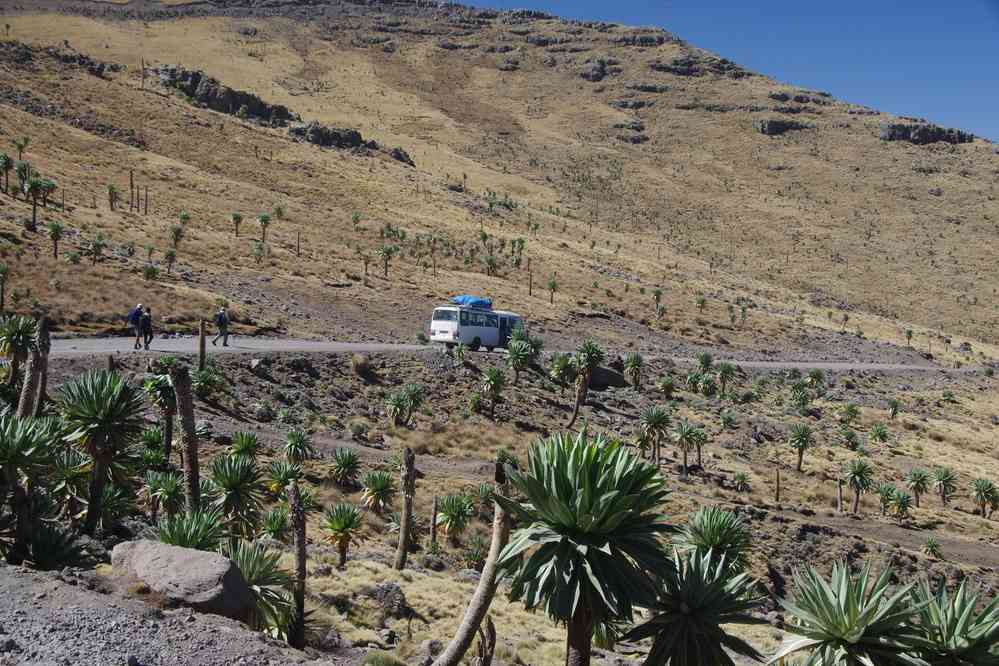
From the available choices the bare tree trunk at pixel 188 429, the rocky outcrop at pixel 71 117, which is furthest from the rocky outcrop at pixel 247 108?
the bare tree trunk at pixel 188 429

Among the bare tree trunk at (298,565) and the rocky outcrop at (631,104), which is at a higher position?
the rocky outcrop at (631,104)

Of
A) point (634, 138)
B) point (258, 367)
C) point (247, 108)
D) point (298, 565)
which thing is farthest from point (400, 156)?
point (298, 565)

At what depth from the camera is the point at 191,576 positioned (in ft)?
37.5

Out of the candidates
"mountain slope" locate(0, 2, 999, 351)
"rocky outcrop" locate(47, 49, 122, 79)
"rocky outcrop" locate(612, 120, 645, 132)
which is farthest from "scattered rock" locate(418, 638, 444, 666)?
"rocky outcrop" locate(612, 120, 645, 132)

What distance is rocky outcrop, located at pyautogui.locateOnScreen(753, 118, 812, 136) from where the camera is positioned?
174m

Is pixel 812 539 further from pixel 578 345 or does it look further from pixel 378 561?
pixel 578 345

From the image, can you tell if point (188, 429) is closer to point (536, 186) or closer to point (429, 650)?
point (429, 650)

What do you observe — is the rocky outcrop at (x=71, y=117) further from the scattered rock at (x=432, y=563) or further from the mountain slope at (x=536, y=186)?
the scattered rock at (x=432, y=563)

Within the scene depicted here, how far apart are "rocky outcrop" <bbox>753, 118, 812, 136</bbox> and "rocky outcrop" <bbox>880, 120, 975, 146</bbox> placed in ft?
56.5

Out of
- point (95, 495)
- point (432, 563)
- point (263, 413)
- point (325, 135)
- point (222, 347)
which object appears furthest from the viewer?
point (325, 135)

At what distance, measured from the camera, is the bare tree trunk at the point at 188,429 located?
13.7 metres

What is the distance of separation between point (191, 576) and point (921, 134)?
7566 inches

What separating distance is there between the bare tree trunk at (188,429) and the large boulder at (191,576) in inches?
72.0

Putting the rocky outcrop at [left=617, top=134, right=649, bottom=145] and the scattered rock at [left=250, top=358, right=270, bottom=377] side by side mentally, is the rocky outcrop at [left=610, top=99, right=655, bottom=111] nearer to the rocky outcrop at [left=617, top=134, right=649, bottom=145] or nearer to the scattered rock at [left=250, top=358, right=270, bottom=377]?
the rocky outcrop at [left=617, top=134, right=649, bottom=145]
